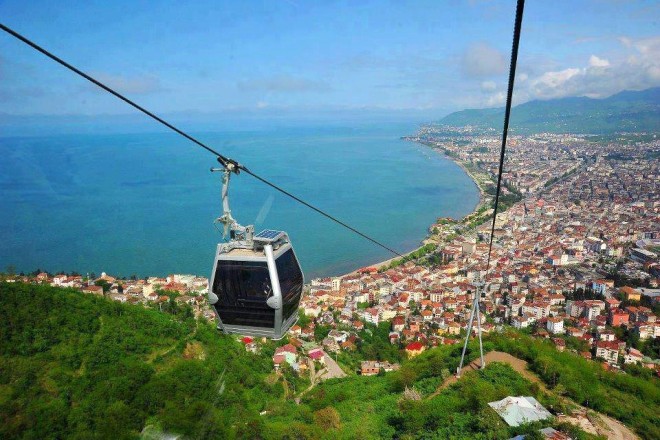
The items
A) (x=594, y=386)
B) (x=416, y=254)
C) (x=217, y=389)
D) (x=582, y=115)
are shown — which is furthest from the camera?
(x=582, y=115)

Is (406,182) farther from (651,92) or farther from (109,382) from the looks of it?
(651,92)

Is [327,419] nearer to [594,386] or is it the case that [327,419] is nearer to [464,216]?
[594,386]

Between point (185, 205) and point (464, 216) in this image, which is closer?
point (464, 216)

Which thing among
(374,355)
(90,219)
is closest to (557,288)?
(374,355)

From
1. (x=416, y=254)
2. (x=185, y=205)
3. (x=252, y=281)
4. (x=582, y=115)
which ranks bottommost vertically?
(x=416, y=254)

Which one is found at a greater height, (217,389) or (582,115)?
(582,115)

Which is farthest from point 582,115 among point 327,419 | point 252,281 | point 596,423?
point 252,281

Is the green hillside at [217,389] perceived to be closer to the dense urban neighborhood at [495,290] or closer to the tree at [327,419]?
the tree at [327,419]

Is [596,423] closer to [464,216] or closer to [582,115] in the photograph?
[464,216]

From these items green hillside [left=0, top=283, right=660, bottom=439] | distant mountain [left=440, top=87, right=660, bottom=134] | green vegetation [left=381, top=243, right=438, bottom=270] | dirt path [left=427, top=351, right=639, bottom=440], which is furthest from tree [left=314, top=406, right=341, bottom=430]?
distant mountain [left=440, top=87, right=660, bottom=134]

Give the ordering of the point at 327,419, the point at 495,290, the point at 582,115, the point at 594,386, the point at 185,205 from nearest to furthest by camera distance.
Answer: the point at 594,386 < the point at 327,419 < the point at 495,290 < the point at 185,205 < the point at 582,115
